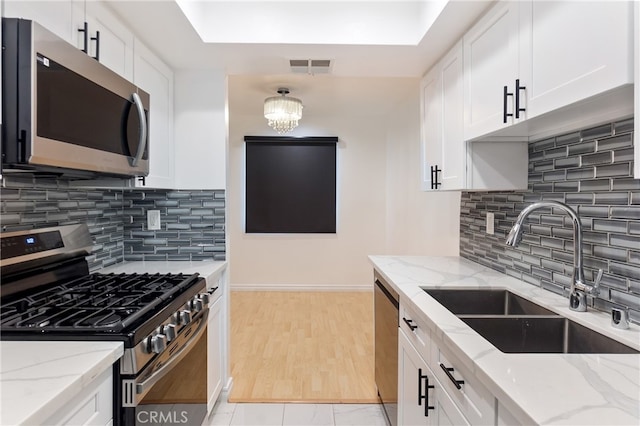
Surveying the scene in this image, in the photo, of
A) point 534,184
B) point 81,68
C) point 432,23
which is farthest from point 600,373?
point 81,68

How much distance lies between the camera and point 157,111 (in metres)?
2.19

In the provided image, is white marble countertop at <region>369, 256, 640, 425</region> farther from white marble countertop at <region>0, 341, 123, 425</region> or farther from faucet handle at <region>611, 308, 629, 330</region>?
white marble countertop at <region>0, 341, 123, 425</region>

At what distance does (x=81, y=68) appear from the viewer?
1304mm

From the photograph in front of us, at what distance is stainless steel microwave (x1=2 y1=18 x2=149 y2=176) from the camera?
3.43ft

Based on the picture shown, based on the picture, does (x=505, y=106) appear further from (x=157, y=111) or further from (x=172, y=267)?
(x=172, y=267)

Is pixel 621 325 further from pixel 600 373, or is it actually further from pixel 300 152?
pixel 300 152

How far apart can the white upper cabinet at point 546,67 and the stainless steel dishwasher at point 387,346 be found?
0.94 metres

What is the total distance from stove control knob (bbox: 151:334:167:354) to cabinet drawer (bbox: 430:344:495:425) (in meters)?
0.95

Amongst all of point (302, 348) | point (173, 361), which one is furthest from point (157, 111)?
point (302, 348)

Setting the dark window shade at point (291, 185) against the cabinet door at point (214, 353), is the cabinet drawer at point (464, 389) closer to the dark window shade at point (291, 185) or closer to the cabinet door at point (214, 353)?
the cabinet door at point (214, 353)

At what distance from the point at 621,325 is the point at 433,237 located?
2.50 meters

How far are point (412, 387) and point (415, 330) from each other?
0.26 m

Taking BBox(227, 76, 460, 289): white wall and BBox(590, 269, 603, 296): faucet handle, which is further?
BBox(227, 76, 460, 289): white wall

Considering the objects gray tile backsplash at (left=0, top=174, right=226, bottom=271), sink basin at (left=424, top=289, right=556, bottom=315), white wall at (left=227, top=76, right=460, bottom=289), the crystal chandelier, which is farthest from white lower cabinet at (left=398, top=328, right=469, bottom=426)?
white wall at (left=227, top=76, right=460, bottom=289)
